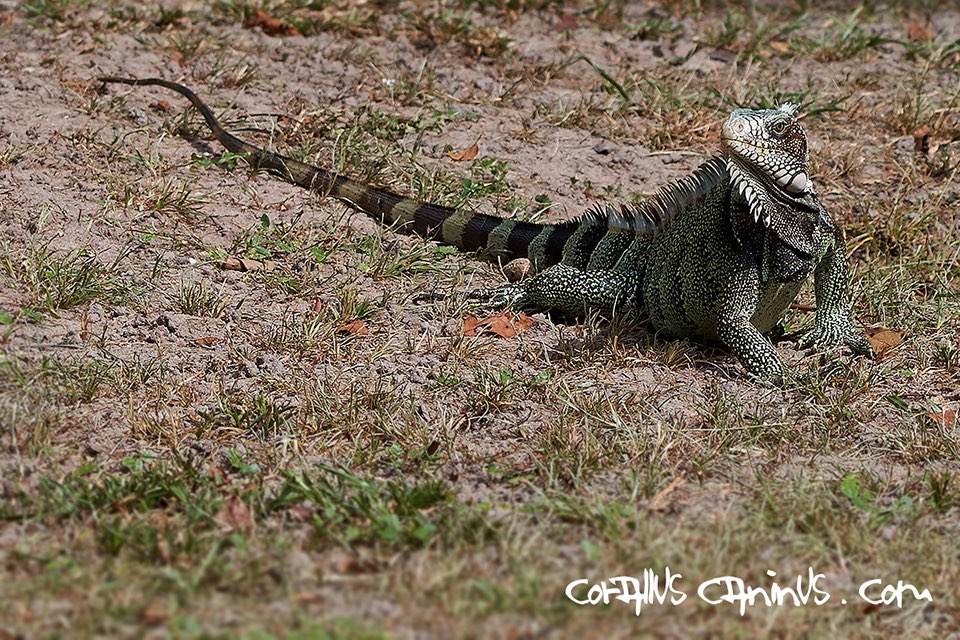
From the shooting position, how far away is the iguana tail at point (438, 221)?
658cm

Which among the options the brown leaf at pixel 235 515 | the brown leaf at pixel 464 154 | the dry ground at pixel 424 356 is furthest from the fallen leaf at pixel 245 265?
the brown leaf at pixel 235 515

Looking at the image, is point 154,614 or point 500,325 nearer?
point 154,614

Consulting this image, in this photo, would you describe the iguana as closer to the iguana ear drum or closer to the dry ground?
the iguana ear drum

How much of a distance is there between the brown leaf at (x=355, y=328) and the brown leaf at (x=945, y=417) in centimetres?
262

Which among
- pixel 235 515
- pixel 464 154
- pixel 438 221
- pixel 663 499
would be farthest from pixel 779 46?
pixel 235 515

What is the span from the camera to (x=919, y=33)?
920 cm

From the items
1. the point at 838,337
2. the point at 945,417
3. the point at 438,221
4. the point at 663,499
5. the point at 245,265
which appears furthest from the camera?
the point at 438,221

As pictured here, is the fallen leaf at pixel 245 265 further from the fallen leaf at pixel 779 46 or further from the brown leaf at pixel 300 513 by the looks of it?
the fallen leaf at pixel 779 46

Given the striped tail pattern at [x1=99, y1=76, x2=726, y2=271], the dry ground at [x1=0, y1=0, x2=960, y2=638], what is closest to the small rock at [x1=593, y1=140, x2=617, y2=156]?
the dry ground at [x1=0, y1=0, x2=960, y2=638]

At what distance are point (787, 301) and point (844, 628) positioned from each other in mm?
2258

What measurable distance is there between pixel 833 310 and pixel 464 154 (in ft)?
8.33

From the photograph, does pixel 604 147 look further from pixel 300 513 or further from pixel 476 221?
pixel 300 513

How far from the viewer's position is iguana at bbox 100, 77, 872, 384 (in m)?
5.41

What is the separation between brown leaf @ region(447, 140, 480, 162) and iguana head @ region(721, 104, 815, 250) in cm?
226
